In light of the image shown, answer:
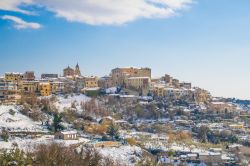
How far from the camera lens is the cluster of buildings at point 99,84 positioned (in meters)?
52.1

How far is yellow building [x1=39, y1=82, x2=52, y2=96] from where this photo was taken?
52531 mm

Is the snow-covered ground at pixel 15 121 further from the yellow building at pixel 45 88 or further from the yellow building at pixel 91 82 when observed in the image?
the yellow building at pixel 91 82

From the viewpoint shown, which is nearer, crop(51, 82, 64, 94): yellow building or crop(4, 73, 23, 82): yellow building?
crop(4, 73, 23, 82): yellow building

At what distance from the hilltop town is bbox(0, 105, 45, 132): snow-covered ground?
3.1 inches

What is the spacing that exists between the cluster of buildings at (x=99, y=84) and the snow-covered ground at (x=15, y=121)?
521 centimetres

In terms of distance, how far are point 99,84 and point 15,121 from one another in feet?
72.0

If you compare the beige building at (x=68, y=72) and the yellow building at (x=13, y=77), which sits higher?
the beige building at (x=68, y=72)

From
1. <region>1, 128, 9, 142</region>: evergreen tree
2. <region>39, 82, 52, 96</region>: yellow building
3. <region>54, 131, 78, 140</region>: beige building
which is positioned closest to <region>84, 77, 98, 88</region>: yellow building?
<region>39, 82, 52, 96</region>: yellow building

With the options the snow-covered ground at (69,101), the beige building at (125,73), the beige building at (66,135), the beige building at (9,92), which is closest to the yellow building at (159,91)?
the beige building at (125,73)

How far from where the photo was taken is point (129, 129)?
46062mm

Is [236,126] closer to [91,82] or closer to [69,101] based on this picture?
[69,101]

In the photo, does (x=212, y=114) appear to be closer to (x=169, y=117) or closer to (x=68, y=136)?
(x=169, y=117)

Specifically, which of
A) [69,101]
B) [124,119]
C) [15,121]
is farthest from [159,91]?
[15,121]

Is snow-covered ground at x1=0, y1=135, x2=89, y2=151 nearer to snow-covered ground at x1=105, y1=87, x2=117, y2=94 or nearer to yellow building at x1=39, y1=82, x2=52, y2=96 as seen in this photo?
yellow building at x1=39, y1=82, x2=52, y2=96
